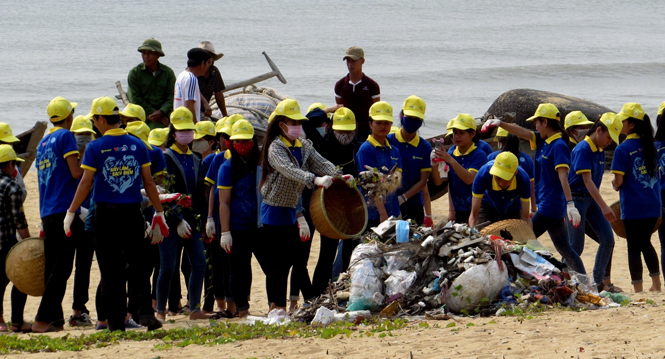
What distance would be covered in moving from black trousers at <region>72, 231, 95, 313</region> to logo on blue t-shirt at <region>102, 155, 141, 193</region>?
2.77 feet

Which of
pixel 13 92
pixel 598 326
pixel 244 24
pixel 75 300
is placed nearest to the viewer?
pixel 598 326

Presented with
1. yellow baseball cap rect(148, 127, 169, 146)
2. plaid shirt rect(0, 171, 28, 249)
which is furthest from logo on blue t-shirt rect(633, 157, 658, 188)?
plaid shirt rect(0, 171, 28, 249)

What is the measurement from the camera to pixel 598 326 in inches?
230

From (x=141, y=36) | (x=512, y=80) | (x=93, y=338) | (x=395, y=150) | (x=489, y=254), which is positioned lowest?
(x=93, y=338)

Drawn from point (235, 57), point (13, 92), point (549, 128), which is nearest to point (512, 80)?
point (235, 57)

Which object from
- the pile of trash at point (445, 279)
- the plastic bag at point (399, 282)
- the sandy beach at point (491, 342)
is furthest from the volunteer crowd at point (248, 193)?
the sandy beach at point (491, 342)

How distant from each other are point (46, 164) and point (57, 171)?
13 cm

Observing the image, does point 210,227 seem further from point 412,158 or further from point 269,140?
point 412,158

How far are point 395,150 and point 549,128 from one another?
1.50 metres

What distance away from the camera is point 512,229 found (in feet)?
24.8

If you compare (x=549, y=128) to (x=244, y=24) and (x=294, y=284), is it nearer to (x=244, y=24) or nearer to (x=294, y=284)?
(x=294, y=284)

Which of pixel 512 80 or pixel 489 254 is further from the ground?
pixel 512 80

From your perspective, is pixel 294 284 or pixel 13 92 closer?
pixel 294 284

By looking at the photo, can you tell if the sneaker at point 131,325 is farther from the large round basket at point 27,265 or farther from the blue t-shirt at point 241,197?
the blue t-shirt at point 241,197
